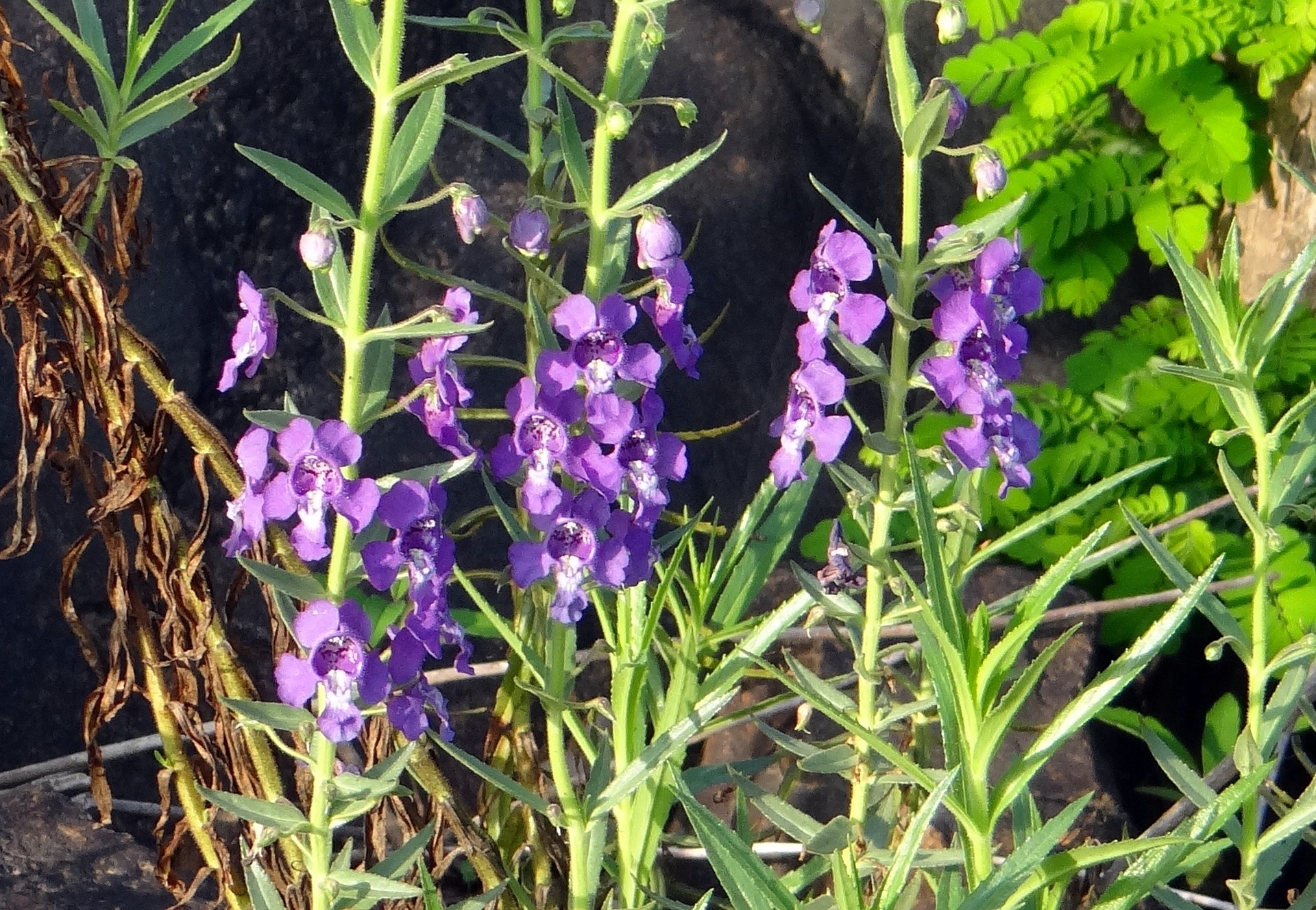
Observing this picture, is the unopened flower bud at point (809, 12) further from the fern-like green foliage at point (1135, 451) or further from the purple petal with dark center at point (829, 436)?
the fern-like green foliage at point (1135, 451)

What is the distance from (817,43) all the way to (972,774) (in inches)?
99.7

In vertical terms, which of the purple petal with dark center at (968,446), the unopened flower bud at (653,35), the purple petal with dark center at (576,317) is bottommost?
the purple petal with dark center at (968,446)

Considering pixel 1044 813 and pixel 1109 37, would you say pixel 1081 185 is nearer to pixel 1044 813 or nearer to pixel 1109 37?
pixel 1109 37

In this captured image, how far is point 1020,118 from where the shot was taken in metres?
2.75

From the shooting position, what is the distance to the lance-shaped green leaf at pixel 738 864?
0.95 m

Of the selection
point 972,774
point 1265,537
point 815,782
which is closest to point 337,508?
point 972,774

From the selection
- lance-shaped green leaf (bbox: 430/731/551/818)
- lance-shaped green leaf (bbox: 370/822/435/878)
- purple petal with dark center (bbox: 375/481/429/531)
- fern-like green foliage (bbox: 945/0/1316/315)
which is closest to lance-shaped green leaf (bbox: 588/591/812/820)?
lance-shaped green leaf (bbox: 430/731/551/818)

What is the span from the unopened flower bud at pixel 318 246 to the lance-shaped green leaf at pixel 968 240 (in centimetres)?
56

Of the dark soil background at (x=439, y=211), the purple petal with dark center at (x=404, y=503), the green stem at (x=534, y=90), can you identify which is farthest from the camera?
the dark soil background at (x=439, y=211)

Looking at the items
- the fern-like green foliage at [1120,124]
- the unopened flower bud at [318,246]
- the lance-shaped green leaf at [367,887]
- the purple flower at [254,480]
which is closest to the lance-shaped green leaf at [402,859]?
the lance-shaped green leaf at [367,887]

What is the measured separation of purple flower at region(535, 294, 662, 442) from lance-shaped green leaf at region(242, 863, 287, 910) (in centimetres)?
58

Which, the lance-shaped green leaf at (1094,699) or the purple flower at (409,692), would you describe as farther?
the purple flower at (409,692)

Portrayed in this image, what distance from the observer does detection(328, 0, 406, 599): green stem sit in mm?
1018

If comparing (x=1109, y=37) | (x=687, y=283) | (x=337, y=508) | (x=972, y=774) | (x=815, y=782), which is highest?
(x=1109, y=37)
